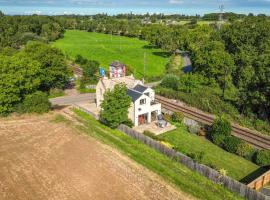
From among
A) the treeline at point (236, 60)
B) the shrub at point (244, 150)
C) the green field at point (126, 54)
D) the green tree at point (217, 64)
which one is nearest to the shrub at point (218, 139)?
the shrub at point (244, 150)

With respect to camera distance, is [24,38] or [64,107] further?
[24,38]

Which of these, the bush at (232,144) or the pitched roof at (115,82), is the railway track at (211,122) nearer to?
the bush at (232,144)

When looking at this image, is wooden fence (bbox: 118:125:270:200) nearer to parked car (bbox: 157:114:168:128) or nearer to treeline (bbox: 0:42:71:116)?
parked car (bbox: 157:114:168:128)

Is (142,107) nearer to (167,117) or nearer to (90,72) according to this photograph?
(167,117)

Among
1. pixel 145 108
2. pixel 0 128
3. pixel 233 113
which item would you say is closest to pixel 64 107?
pixel 0 128

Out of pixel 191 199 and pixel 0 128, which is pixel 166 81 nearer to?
pixel 0 128
